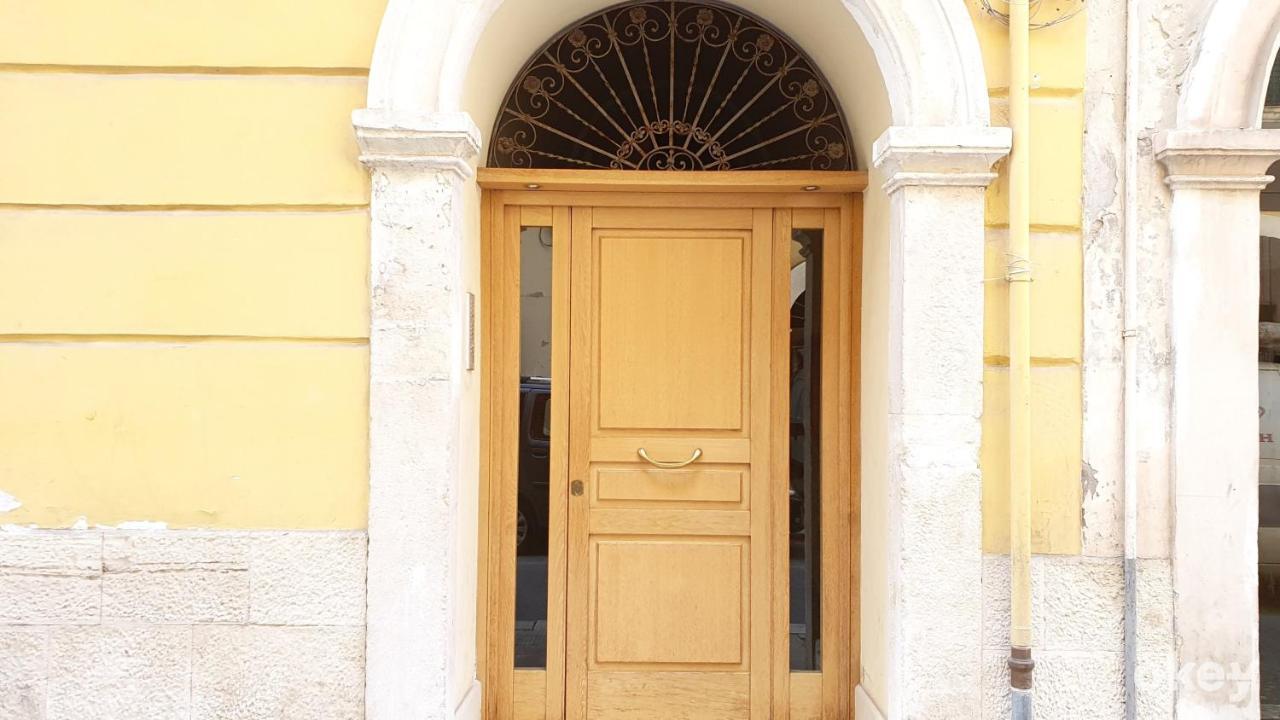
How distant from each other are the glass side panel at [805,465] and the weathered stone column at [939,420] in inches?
29.6

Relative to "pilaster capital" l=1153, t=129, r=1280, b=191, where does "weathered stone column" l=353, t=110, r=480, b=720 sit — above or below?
below

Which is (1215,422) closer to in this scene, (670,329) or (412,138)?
(670,329)

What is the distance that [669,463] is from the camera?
429 centimetres

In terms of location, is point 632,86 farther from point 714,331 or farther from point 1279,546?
point 1279,546

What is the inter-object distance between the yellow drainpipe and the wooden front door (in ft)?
3.58

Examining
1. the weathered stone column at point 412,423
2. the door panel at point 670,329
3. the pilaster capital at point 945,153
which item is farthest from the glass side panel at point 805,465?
the weathered stone column at point 412,423

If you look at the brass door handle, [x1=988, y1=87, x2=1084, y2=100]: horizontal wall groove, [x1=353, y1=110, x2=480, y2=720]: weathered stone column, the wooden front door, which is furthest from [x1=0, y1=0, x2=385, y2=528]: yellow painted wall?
[x1=988, y1=87, x2=1084, y2=100]: horizontal wall groove

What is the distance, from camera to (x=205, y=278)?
359cm

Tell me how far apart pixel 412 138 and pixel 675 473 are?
188 centimetres

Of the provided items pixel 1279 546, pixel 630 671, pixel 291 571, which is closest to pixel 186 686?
pixel 291 571

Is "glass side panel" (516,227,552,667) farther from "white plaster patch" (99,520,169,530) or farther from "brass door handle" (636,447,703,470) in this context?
"white plaster patch" (99,520,169,530)

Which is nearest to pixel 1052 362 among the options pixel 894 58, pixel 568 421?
pixel 894 58

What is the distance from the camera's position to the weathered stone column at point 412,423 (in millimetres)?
3506

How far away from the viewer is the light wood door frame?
13.9 feet
